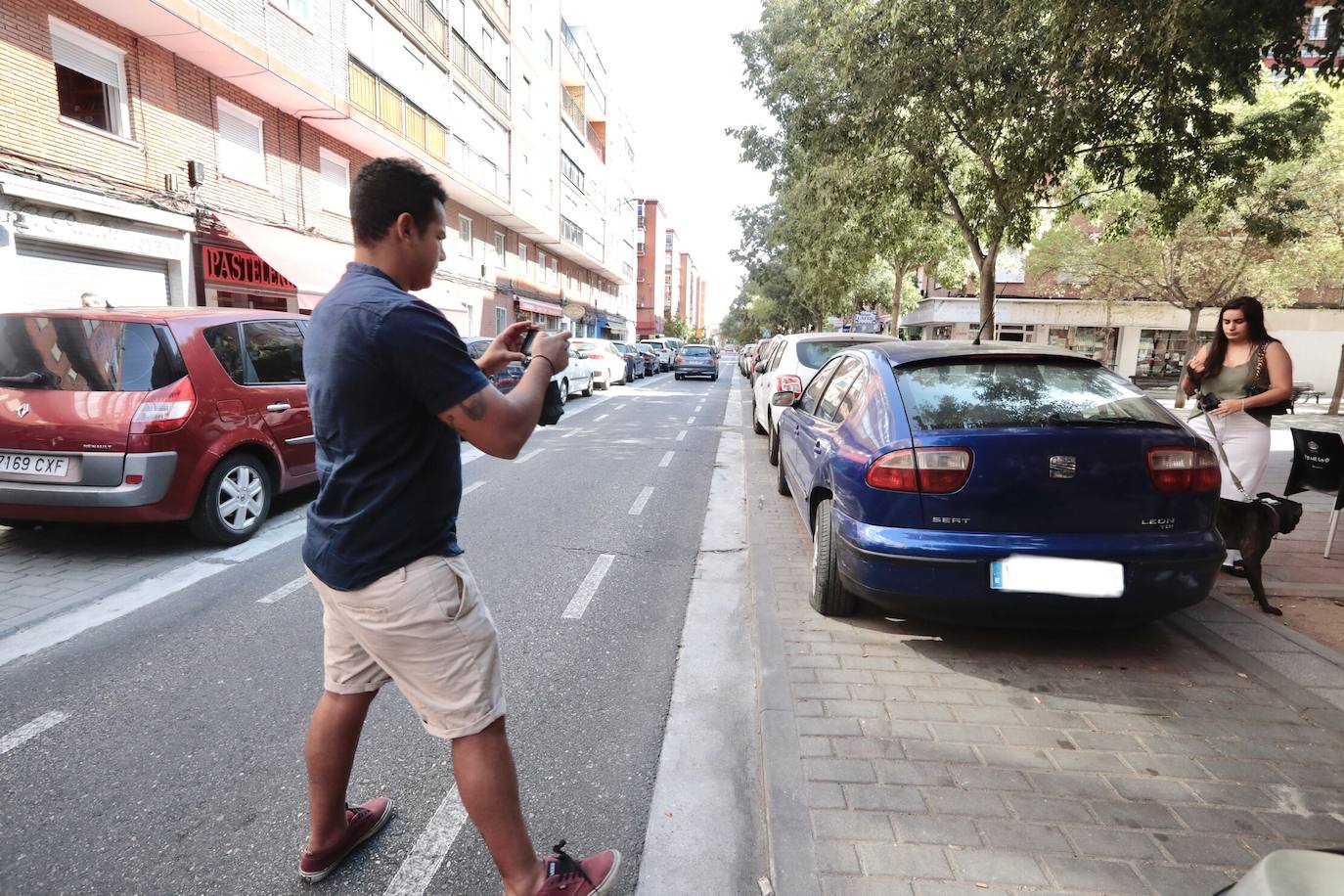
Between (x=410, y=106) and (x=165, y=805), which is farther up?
(x=410, y=106)

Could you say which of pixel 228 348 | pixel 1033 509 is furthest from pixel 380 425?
pixel 228 348

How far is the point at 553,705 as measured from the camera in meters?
3.26

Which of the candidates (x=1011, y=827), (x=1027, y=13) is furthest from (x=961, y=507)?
(x=1027, y=13)

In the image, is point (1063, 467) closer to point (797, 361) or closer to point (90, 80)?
point (797, 361)

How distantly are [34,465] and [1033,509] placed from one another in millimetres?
6031

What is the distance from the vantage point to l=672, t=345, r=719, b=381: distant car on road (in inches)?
1216

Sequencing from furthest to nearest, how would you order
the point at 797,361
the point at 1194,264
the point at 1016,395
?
the point at 1194,264 → the point at 797,361 → the point at 1016,395

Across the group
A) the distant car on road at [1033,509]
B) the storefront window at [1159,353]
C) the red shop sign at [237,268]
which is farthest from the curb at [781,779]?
the storefront window at [1159,353]

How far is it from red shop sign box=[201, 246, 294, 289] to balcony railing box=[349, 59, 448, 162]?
4.75 metres

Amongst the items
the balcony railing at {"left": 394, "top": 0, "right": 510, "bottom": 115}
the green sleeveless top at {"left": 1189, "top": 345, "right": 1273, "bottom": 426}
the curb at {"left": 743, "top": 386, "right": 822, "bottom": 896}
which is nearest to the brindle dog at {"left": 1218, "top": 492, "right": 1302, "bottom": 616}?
the green sleeveless top at {"left": 1189, "top": 345, "right": 1273, "bottom": 426}

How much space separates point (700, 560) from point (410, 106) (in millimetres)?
19365

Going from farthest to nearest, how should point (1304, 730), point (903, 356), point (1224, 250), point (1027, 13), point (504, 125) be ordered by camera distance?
point (504, 125), point (1224, 250), point (1027, 13), point (903, 356), point (1304, 730)

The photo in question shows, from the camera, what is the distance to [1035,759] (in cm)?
271

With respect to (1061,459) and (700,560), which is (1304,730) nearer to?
(1061,459)
